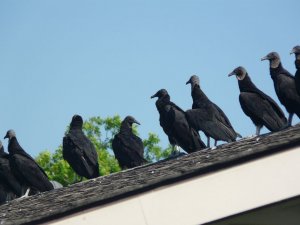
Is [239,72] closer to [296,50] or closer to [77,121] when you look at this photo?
[296,50]

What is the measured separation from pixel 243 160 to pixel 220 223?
45 centimetres

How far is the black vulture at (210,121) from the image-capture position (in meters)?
10.4

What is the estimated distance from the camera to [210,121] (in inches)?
416

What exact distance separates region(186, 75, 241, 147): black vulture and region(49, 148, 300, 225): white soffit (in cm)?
430

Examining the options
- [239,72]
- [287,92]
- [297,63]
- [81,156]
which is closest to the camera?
[287,92]

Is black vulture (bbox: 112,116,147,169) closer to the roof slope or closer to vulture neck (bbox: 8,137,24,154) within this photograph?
vulture neck (bbox: 8,137,24,154)

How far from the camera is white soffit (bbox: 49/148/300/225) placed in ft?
18.8

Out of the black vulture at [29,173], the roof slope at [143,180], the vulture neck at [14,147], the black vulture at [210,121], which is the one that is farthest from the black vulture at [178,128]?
the roof slope at [143,180]

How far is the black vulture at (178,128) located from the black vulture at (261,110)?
3.50ft

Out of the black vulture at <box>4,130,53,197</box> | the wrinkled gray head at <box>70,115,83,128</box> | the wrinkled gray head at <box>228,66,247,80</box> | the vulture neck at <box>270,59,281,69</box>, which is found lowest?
the black vulture at <box>4,130,53,197</box>

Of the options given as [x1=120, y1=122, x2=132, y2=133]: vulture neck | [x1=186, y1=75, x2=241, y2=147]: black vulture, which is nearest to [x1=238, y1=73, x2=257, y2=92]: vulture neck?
[x1=186, y1=75, x2=241, y2=147]: black vulture

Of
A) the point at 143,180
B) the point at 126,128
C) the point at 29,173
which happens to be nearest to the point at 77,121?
the point at 126,128

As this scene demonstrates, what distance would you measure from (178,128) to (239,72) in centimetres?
114

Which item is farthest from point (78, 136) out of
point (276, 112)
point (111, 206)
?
point (111, 206)
